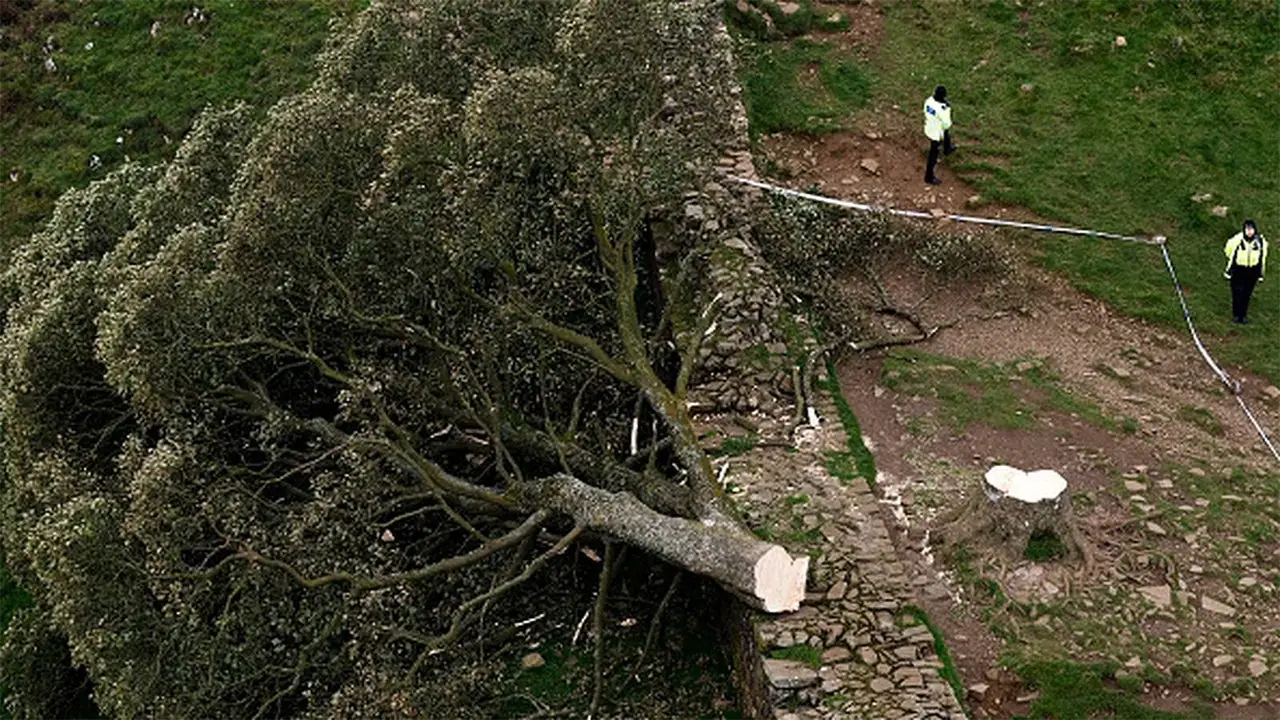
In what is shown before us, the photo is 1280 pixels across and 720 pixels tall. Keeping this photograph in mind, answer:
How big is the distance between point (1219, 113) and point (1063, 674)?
1486 cm

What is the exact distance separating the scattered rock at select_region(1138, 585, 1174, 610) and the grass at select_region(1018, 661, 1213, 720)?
4.52 ft

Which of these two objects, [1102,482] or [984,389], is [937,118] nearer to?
[984,389]

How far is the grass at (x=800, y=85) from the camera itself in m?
26.4

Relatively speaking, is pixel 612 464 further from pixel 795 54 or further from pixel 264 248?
pixel 795 54

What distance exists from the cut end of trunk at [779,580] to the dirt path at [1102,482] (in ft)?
6.92

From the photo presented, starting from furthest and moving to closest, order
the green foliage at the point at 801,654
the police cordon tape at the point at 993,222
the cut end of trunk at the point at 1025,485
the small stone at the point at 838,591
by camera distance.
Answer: the police cordon tape at the point at 993,222 → the cut end of trunk at the point at 1025,485 → the small stone at the point at 838,591 → the green foliage at the point at 801,654

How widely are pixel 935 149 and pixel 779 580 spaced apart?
12.9 m

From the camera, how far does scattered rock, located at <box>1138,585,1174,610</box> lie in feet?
51.3

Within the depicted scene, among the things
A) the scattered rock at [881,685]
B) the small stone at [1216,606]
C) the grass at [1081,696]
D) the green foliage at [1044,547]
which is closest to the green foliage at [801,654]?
the scattered rock at [881,685]

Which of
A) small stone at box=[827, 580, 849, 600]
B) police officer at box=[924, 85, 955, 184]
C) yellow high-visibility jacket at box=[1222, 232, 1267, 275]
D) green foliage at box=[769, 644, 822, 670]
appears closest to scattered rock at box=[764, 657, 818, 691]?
green foliage at box=[769, 644, 822, 670]

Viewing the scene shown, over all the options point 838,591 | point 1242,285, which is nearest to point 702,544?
point 838,591

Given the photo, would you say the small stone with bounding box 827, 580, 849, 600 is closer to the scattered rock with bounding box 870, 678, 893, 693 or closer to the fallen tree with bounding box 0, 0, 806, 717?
the fallen tree with bounding box 0, 0, 806, 717

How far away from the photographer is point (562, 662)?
16.0 m

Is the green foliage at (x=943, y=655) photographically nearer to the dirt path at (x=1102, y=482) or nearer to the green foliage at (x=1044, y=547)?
the dirt path at (x=1102, y=482)
